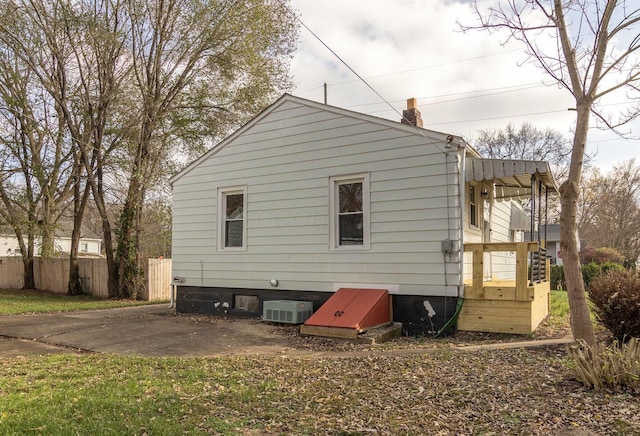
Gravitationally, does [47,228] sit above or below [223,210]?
below

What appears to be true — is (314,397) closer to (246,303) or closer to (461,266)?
(461,266)

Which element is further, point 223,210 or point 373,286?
point 223,210

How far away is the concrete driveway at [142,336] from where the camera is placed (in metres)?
7.01

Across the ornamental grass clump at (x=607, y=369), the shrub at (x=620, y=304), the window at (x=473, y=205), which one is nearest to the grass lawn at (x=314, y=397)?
the ornamental grass clump at (x=607, y=369)

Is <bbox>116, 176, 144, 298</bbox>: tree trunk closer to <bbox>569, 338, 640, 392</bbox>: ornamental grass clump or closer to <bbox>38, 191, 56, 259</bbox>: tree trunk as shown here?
<bbox>38, 191, 56, 259</bbox>: tree trunk

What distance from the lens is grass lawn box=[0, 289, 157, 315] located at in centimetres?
1316

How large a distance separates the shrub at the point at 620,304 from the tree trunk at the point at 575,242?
48.1 inches

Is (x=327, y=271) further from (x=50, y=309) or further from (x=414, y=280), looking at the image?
(x=50, y=309)

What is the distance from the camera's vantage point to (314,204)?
9.41 meters

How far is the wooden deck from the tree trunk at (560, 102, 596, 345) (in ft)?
6.59

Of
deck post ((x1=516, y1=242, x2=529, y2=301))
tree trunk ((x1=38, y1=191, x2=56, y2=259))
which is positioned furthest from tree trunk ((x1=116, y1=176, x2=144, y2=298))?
deck post ((x1=516, y1=242, x2=529, y2=301))

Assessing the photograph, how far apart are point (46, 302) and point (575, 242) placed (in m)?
15.9

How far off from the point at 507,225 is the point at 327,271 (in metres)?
6.11

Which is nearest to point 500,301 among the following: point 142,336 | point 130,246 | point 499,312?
point 499,312
